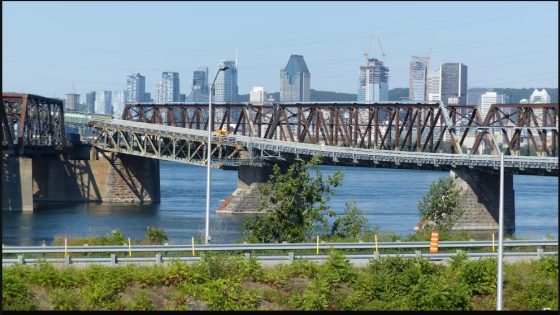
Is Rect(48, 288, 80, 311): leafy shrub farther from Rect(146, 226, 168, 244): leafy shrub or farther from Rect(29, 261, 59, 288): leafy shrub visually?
Rect(146, 226, 168, 244): leafy shrub

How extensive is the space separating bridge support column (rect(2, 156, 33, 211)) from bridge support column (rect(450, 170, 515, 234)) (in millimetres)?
32385

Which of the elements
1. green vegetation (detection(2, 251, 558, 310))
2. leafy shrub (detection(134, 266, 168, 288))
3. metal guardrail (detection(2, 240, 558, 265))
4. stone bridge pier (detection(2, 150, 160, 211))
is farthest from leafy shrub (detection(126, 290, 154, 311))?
stone bridge pier (detection(2, 150, 160, 211))

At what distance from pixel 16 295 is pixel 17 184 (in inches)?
2763

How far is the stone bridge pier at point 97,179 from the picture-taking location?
355 feet

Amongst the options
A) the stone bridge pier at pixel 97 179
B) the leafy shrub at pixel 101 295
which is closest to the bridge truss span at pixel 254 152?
the stone bridge pier at pixel 97 179

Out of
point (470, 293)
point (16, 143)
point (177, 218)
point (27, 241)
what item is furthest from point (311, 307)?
point (16, 143)

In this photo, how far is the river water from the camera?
224ft

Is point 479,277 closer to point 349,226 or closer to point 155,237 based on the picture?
point 349,226

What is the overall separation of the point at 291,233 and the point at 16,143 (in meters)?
71.4

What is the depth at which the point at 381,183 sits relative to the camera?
144 m

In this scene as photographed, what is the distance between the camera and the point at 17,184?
95.6m

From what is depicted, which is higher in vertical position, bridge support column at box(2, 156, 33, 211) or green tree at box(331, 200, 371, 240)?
green tree at box(331, 200, 371, 240)

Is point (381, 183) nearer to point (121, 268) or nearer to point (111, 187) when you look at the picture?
point (111, 187)

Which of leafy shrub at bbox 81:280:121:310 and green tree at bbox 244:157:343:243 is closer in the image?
leafy shrub at bbox 81:280:121:310
